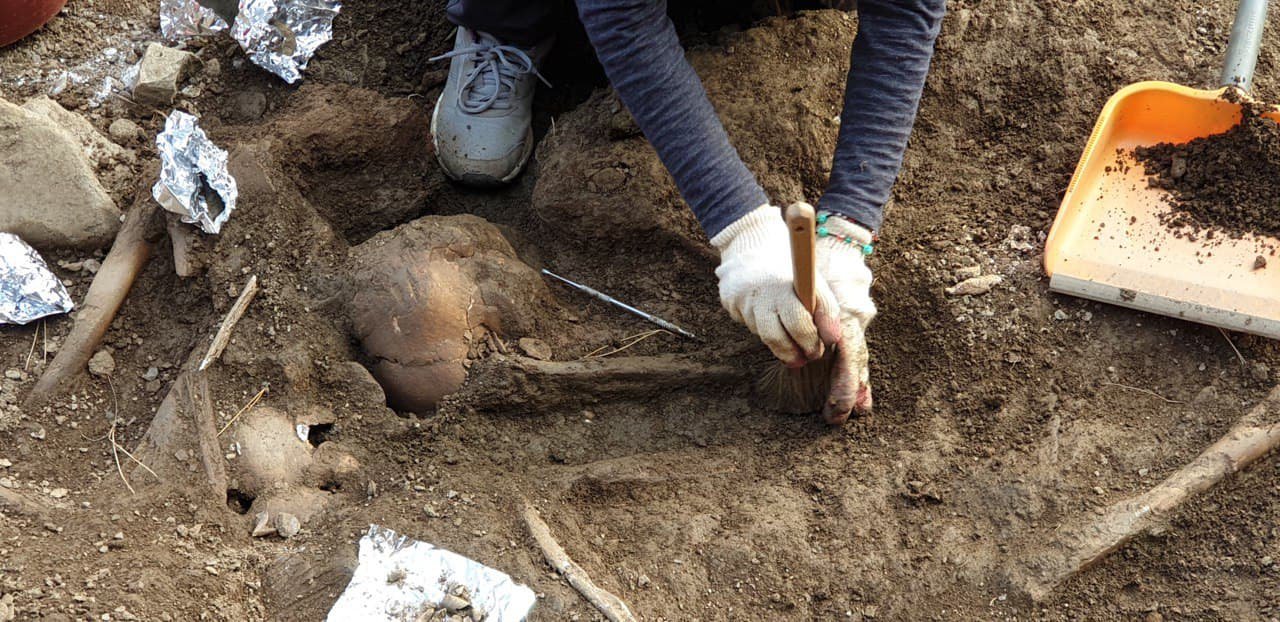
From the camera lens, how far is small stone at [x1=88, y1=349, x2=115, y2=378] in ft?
7.41

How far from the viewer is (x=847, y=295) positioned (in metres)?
2.00

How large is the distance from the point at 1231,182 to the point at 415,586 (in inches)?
80.5

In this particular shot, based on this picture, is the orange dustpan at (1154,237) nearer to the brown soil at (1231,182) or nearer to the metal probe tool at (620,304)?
the brown soil at (1231,182)

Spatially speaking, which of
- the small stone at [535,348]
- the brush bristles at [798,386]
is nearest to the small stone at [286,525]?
the small stone at [535,348]

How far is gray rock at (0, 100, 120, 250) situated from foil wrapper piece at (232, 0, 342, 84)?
1.95 feet

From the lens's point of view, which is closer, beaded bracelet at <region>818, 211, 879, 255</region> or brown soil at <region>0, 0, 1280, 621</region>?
brown soil at <region>0, 0, 1280, 621</region>

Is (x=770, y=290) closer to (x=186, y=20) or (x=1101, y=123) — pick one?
(x=1101, y=123)

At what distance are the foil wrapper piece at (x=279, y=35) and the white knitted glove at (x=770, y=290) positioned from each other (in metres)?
1.53

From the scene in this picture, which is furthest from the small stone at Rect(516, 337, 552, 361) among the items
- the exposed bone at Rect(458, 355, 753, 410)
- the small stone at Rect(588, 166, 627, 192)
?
the small stone at Rect(588, 166, 627, 192)

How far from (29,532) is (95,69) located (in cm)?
146

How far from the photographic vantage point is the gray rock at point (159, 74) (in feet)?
8.85

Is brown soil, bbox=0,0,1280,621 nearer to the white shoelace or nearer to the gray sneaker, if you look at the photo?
the gray sneaker

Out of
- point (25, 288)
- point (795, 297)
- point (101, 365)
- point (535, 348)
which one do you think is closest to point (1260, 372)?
point (795, 297)

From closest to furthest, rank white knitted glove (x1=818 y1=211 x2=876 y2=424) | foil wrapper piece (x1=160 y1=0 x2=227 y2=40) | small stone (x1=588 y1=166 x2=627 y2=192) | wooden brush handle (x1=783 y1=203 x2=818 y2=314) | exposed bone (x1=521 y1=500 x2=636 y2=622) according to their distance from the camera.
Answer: wooden brush handle (x1=783 y1=203 x2=818 y2=314) → exposed bone (x1=521 y1=500 x2=636 y2=622) → white knitted glove (x1=818 y1=211 x2=876 y2=424) → small stone (x1=588 y1=166 x2=627 y2=192) → foil wrapper piece (x1=160 y1=0 x2=227 y2=40)
